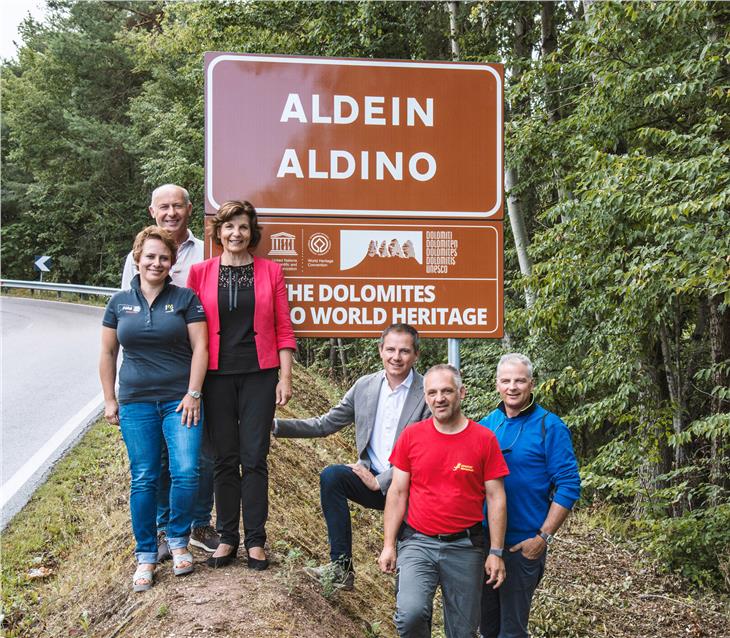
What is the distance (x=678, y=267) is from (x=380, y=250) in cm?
328

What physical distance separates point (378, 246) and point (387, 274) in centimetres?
18

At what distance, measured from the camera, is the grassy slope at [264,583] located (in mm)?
3971

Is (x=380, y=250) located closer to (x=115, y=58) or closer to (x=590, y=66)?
(x=590, y=66)

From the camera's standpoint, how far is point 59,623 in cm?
459

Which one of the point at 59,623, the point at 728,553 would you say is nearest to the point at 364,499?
the point at 59,623

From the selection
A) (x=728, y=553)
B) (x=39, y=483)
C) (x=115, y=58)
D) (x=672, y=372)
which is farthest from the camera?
(x=115, y=58)

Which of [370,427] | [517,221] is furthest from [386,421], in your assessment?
[517,221]

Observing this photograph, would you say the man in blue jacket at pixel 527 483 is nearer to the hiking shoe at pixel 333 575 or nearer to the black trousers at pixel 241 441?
the hiking shoe at pixel 333 575

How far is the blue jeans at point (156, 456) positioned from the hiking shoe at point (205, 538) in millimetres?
385

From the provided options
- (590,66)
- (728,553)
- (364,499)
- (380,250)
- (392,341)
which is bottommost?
(728,553)

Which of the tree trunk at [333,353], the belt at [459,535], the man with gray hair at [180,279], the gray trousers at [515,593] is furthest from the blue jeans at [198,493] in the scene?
the tree trunk at [333,353]

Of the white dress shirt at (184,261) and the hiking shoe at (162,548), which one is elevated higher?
the white dress shirt at (184,261)

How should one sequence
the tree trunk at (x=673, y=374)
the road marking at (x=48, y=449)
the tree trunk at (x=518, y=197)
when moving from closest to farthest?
the road marking at (x=48, y=449) → the tree trunk at (x=673, y=374) → the tree trunk at (x=518, y=197)

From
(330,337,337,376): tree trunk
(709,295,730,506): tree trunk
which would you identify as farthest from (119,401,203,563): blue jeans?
(330,337,337,376): tree trunk
